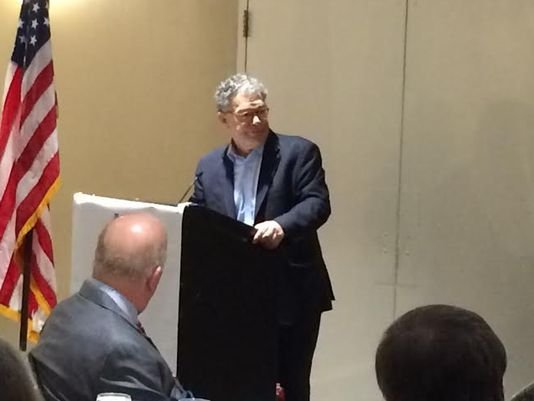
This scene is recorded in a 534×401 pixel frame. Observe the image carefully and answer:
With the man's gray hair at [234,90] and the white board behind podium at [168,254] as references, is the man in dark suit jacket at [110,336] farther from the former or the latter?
Result: the man's gray hair at [234,90]

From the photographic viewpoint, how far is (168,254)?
3.53 meters

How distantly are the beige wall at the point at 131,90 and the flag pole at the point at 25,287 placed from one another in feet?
1.52

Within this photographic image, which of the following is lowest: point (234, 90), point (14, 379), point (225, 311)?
point (225, 311)

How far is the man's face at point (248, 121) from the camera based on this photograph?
3.94 meters

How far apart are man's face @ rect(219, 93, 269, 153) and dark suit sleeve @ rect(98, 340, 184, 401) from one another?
1512 mm

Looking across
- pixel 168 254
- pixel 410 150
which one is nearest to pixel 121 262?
pixel 168 254

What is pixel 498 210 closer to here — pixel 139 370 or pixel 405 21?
pixel 405 21

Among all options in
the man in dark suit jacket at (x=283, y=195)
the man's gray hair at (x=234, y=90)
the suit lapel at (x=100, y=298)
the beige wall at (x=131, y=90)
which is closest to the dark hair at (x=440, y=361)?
the suit lapel at (x=100, y=298)

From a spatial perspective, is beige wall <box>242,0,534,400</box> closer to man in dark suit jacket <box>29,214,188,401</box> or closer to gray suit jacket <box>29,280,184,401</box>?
man in dark suit jacket <box>29,214,188,401</box>

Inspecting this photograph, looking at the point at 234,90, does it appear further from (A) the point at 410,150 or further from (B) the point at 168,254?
(A) the point at 410,150

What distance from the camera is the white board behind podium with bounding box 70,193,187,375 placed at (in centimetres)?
353

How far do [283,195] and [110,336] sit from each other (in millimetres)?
1491

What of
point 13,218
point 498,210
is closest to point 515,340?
point 498,210

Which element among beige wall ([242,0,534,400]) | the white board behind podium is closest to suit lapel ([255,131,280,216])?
the white board behind podium
